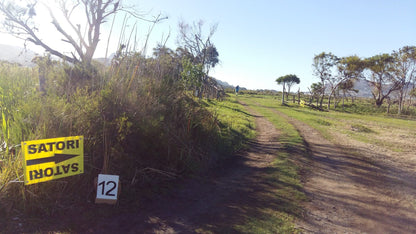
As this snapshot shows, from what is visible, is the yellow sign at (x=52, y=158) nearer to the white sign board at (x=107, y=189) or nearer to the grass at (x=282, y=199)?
the white sign board at (x=107, y=189)

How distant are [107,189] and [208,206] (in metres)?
1.48

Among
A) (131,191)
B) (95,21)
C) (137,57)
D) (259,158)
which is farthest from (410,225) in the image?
(95,21)

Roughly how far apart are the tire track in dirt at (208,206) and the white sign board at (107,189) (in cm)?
29

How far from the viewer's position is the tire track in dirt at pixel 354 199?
→ 369 centimetres

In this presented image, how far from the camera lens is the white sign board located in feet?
11.9

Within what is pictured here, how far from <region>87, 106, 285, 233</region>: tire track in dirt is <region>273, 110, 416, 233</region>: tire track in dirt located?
2.15 feet

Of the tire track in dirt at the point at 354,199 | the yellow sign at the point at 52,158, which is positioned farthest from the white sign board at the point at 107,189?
the tire track in dirt at the point at 354,199

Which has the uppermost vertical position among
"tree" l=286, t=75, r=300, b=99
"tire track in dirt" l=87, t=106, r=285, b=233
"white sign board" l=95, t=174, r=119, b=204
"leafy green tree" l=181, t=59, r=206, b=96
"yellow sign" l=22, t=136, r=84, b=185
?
"tree" l=286, t=75, r=300, b=99

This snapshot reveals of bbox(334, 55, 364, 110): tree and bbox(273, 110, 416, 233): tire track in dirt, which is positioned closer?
bbox(273, 110, 416, 233): tire track in dirt

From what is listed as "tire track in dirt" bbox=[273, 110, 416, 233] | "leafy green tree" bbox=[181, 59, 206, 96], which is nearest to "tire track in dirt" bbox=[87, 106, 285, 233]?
"tire track in dirt" bbox=[273, 110, 416, 233]

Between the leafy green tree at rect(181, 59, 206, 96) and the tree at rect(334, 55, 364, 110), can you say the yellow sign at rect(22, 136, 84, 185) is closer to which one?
the leafy green tree at rect(181, 59, 206, 96)

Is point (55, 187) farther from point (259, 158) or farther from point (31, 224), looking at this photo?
point (259, 158)

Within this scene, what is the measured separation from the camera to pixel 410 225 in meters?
3.79

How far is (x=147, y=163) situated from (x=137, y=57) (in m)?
2.39
